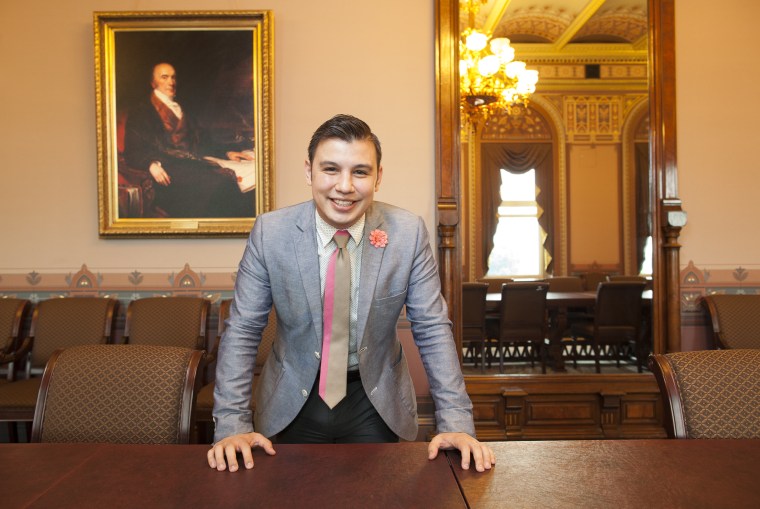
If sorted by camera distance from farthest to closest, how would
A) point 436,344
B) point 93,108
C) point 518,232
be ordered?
point 518,232
point 93,108
point 436,344

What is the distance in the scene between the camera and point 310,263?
1819 mm

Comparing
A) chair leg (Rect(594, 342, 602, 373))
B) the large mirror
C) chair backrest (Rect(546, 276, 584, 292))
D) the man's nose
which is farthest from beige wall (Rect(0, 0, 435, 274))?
chair backrest (Rect(546, 276, 584, 292))

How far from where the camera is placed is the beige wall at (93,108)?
4.09 m

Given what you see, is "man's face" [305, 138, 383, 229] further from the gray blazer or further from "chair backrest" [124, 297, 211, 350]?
"chair backrest" [124, 297, 211, 350]

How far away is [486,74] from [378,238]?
15.2 ft

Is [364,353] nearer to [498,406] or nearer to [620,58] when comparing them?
[498,406]

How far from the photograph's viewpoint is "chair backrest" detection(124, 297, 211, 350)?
3.87 meters

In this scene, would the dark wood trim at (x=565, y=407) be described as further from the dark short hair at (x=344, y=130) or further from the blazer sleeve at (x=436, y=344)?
the dark short hair at (x=344, y=130)

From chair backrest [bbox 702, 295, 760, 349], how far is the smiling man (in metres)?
2.97

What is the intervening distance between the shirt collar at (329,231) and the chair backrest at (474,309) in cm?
319

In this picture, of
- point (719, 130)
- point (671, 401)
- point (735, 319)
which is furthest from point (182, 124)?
point (735, 319)

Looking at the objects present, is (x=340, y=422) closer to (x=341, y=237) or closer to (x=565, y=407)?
(x=341, y=237)

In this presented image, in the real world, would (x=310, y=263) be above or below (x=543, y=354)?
above

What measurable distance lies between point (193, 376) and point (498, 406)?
2843mm
